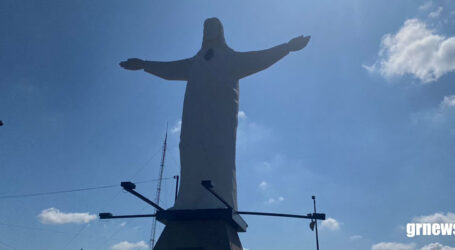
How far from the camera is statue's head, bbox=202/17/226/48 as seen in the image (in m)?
14.0

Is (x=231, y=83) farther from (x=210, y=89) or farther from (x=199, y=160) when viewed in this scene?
(x=199, y=160)

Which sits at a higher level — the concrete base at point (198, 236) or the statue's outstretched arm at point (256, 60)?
the statue's outstretched arm at point (256, 60)

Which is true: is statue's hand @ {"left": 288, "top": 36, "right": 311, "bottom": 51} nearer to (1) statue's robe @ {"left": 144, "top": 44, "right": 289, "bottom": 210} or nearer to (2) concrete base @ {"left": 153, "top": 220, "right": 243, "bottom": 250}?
(1) statue's robe @ {"left": 144, "top": 44, "right": 289, "bottom": 210}

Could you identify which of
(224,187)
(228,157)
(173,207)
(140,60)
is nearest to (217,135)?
(228,157)

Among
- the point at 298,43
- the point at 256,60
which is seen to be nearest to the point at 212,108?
the point at 256,60

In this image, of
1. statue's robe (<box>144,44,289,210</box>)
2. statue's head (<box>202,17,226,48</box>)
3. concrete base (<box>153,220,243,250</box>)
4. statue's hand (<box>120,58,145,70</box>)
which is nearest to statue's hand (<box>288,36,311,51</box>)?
statue's robe (<box>144,44,289,210</box>)

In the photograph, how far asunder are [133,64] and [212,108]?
152 inches

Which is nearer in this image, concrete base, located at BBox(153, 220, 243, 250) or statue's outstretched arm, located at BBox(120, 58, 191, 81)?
concrete base, located at BBox(153, 220, 243, 250)

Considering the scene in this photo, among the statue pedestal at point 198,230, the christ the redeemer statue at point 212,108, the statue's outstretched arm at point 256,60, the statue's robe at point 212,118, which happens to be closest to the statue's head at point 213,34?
the christ the redeemer statue at point 212,108

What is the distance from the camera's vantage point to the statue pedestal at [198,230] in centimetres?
1102

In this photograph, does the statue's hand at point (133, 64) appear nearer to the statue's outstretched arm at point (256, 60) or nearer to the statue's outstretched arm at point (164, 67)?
the statue's outstretched arm at point (164, 67)

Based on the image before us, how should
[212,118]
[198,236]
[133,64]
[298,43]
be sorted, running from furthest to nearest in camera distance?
[133,64], [298,43], [212,118], [198,236]

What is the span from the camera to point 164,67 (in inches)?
574

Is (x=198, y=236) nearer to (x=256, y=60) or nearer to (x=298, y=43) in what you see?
(x=256, y=60)
